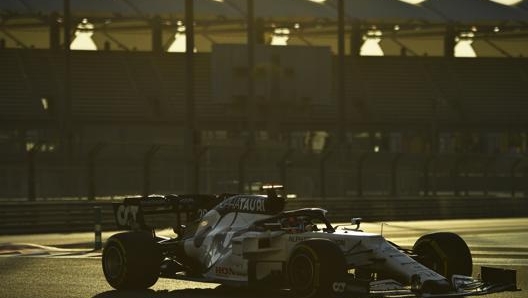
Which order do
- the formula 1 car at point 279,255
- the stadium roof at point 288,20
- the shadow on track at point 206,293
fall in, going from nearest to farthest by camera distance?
the formula 1 car at point 279,255, the shadow on track at point 206,293, the stadium roof at point 288,20

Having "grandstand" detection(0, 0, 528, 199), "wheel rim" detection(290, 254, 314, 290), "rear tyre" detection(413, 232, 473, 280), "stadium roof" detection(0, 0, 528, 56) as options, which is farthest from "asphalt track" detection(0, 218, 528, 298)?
"stadium roof" detection(0, 0, 528, 56)

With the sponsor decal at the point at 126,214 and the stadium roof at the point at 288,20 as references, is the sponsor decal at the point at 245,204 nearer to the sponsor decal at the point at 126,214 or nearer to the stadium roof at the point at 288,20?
the sponsor decal at the point at 126,214

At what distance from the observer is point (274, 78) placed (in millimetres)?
52781

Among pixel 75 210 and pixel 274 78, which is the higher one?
pixel 274 78

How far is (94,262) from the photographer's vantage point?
19.9 meters

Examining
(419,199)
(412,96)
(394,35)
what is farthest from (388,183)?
(394,35)

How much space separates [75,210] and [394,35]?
42042 millimetres

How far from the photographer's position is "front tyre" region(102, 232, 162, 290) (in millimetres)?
14984

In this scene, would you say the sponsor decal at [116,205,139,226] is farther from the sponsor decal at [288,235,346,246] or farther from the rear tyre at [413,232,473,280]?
the rear tyre at [413,232,473,280]

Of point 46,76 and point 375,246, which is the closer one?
point 375,246

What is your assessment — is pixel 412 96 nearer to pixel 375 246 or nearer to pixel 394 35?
pixel 394 35

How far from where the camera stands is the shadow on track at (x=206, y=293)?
14500 millimetres

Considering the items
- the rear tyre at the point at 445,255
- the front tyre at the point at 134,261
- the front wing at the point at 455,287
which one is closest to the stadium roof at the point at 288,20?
the front tyre at the point at 134,261

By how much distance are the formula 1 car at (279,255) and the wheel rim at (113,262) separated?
11mm
